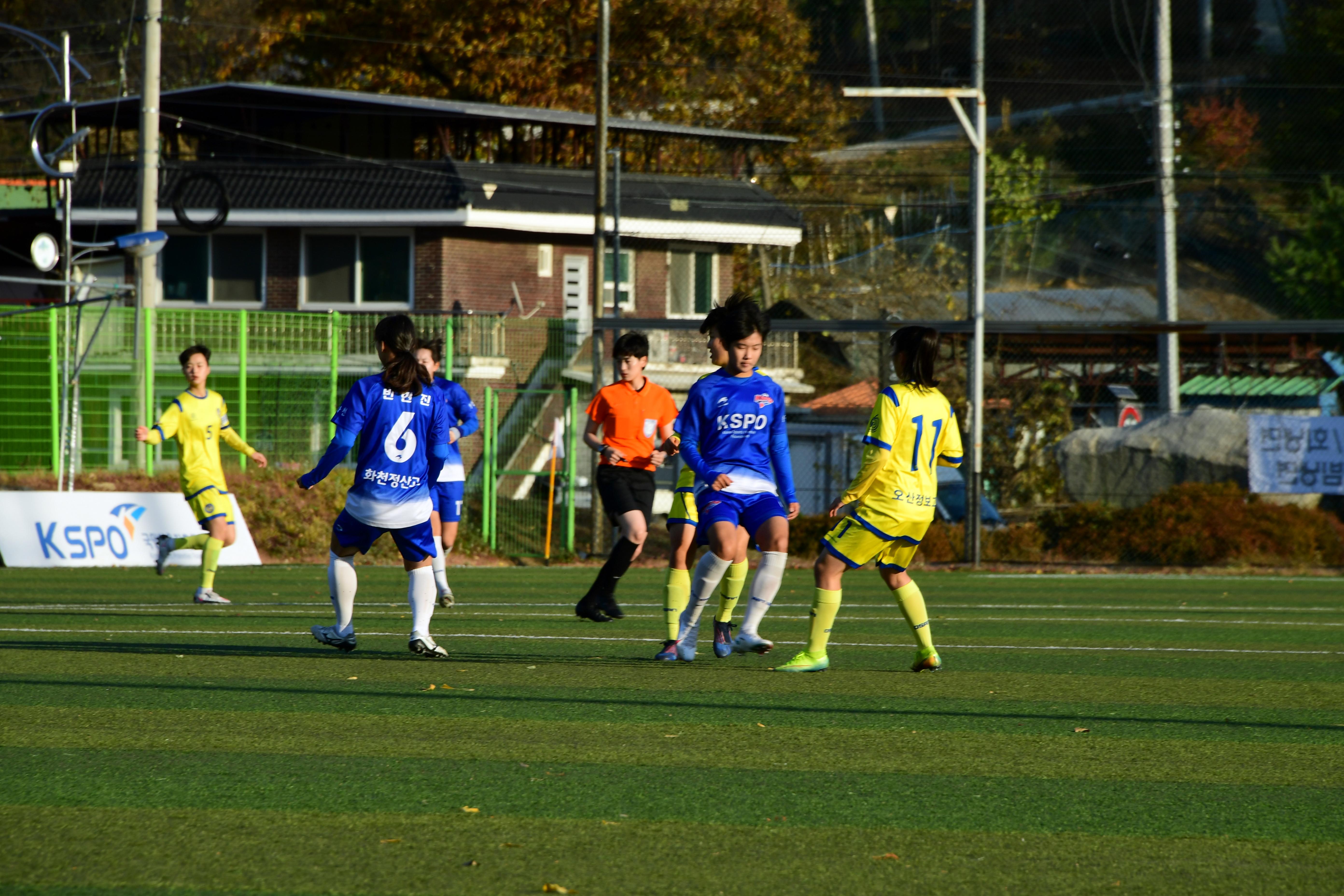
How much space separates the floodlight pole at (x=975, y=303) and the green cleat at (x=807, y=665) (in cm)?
1110

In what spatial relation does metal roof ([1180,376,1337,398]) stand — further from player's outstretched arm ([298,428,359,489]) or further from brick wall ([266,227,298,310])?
brick wall ([266,227,298,310])

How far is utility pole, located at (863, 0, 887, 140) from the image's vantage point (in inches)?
2143

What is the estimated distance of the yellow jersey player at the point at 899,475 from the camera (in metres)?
7.75

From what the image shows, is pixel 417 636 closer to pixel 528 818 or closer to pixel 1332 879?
pixel 528 818

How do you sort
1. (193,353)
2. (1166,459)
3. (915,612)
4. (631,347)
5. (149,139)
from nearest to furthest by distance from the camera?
(915,612) → (631,347) → (193,353) → (1166,459) → (149,139)

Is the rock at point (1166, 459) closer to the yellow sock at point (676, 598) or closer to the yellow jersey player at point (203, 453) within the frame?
the yellow jersey player at point (203, 453)

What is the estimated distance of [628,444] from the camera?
1049cm

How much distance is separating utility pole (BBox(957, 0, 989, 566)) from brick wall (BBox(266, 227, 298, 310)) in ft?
61.1

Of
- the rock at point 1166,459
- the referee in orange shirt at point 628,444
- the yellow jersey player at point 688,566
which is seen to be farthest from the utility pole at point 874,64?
the yellow jersey player at point 688,566

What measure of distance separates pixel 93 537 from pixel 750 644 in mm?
11220

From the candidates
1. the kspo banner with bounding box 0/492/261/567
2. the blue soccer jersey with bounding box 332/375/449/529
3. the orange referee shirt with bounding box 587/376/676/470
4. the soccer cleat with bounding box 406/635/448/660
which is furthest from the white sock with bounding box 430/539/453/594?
the kspo banner with bounding box 0/492/261/567

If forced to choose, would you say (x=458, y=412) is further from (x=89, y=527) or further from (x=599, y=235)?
(x=599, y=235)

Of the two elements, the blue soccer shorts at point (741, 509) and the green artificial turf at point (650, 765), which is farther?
the blue soccer shorts at point (741, 509)

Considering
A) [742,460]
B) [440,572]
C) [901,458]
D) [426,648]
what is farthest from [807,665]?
[440,572]
